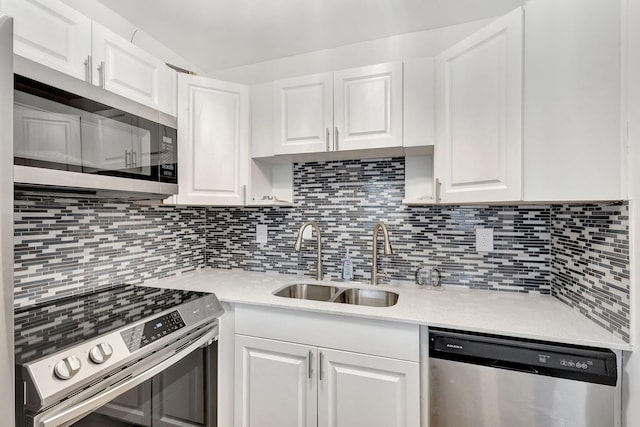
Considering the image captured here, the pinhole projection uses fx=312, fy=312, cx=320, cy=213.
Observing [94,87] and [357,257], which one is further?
[357,257]

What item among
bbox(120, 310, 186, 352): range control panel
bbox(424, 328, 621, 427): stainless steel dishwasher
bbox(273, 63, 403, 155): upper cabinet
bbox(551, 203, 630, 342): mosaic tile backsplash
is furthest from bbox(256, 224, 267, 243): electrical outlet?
bbox(551, 203, 630, 342): mosaic tile backsplash

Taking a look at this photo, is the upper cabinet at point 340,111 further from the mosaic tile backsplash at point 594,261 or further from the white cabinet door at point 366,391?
the white cabinet door at point 366,391

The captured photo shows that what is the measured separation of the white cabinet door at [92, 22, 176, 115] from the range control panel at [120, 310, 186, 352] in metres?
1.00

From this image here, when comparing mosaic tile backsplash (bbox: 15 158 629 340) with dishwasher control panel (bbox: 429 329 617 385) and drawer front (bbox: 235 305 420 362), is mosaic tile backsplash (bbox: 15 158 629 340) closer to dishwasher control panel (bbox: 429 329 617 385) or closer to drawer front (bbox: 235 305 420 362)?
dishwasher control panel (bbox: 429 329 617 385)

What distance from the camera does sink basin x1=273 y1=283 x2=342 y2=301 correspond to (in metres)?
1.90

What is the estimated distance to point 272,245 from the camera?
2188 mm

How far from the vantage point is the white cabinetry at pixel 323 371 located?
1271 millimetres

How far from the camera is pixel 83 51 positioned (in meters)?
1.24

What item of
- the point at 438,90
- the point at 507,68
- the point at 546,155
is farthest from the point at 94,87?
the point at 546,155

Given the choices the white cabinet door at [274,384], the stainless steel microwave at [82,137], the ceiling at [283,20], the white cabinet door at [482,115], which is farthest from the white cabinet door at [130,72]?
the white cabinet door at [482,115]

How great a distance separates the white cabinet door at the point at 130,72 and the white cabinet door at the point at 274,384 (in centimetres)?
127

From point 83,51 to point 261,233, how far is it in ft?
4.44

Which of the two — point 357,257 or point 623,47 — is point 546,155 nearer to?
point 623,47

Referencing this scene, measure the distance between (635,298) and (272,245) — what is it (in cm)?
179
